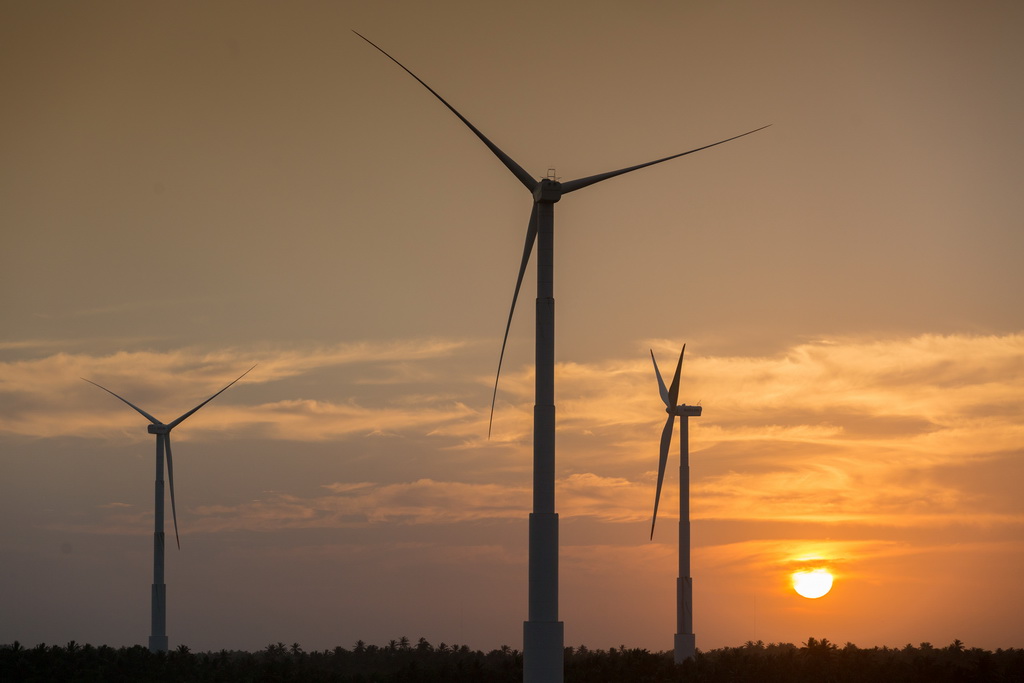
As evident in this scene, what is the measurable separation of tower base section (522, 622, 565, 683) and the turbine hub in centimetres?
1634

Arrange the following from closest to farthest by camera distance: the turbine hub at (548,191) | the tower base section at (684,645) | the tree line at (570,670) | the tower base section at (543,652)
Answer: the tower base section at (543,652), the turbine hub at (548,191), the tree line at (570,670), the tower base section at (684,645)

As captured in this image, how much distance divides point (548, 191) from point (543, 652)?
17.6 m

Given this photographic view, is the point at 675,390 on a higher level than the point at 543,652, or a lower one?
higher

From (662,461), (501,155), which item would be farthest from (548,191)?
A: (662,461)

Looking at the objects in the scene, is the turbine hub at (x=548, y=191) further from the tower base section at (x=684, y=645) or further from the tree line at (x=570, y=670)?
the tower base section at (x=684, y=645)

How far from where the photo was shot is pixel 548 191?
52438mm

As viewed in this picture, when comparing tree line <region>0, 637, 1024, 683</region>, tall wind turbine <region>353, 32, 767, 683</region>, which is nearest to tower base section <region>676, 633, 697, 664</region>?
tree line <region>0, 637, 1024, 683</region>

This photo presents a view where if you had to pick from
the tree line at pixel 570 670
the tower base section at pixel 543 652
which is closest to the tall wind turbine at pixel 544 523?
the tower base section at pixel 543 652

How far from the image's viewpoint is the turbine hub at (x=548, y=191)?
52.4 meters

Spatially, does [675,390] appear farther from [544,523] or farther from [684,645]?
[544,523]

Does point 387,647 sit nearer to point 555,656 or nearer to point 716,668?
point 716,668

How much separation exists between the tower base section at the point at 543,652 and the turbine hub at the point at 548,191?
1634cm

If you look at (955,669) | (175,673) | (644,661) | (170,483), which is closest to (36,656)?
(175,673)

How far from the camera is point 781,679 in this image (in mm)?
72562
